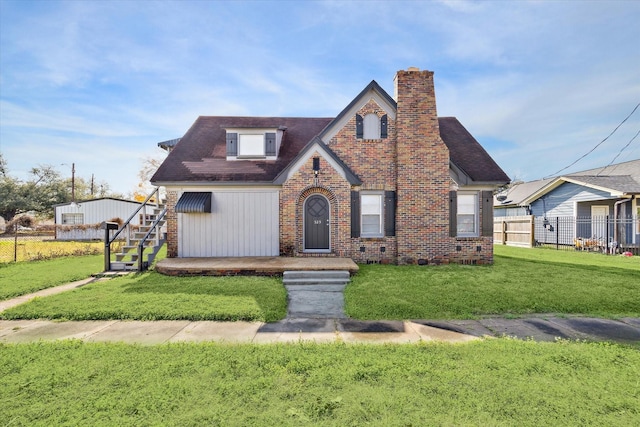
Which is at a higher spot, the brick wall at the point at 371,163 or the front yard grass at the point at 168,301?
the brick wall at the point at 371,163

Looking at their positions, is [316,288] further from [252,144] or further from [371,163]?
[252,144]

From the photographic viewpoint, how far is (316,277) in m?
8.27

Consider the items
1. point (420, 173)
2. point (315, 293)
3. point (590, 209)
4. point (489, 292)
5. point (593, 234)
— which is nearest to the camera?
point (489, 292)

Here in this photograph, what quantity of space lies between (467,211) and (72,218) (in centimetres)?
3188

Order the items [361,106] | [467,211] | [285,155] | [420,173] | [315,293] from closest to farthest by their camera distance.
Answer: [315,293]
[420,173]
[361,106]
[467,211]
[285,155]

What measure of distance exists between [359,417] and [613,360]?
11.8ft

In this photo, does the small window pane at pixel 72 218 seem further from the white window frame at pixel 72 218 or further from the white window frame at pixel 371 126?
the white window frame at pixel 371 126

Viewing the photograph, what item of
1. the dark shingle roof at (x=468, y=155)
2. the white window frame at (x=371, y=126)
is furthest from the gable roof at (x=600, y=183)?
the white window frame at (x=371, y=126)

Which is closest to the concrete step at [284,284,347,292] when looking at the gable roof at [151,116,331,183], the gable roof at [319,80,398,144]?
the gable roof at [151,116,331,183]

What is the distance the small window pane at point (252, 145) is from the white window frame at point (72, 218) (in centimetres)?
2308

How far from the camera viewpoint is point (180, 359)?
12.5 ft

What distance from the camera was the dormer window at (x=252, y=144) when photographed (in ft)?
39.6

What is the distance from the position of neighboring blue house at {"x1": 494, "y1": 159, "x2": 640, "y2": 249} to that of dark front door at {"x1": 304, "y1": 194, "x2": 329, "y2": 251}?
1397 centimetres

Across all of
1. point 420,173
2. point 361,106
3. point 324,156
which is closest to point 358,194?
point 324,156
